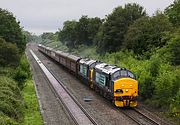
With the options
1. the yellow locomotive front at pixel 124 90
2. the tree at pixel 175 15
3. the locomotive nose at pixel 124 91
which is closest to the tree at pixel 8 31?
the tree at pixel 175 15

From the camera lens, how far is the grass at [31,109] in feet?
82.2

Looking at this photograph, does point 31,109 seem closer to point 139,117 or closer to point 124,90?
point 124,90

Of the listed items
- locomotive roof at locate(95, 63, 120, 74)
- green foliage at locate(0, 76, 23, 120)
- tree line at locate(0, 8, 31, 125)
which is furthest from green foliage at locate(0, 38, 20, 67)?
locomotive roof at locate(95, 63, 120, 74)

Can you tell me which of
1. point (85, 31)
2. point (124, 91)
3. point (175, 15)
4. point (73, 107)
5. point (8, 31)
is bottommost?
point (73, 107)

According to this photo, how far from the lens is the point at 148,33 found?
161 feet

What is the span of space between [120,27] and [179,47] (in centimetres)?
2853

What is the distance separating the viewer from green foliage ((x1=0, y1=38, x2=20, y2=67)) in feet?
147

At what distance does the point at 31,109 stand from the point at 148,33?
24.1m

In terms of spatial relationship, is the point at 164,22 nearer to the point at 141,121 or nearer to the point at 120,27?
the point at 120,27

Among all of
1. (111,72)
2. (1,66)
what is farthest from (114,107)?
(1,66)

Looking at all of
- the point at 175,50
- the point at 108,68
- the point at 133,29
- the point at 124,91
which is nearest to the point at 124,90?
the point at 124,91

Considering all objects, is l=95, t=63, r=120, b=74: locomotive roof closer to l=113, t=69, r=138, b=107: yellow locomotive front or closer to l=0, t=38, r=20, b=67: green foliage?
l=113, t=69, r=138, b=107: yellow locomotive front

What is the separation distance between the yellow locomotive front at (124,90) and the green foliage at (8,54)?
19.3 meters

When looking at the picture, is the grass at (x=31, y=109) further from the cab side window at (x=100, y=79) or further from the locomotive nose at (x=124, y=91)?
the locomotive nose at (x=124, y=91)
